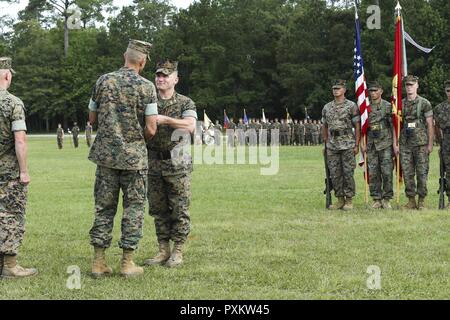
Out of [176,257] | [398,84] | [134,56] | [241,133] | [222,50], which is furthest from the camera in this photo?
[222,50]

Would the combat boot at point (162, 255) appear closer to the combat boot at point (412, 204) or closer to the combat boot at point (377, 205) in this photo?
the combat boot at point (377, 205)

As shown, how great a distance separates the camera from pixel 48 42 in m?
74.9

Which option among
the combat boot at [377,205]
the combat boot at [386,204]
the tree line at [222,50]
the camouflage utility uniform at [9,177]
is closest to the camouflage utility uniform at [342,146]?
the combat boot at [377,205]

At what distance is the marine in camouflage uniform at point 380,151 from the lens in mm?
10141

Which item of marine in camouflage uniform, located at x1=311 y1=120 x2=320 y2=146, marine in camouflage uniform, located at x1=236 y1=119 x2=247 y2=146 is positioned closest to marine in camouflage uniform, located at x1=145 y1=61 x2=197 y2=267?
marine in camouflage uniform, located at x1=311 y1=120 x2=320 y2=146

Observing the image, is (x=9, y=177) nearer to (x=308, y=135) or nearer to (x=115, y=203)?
(x=115, y=203)

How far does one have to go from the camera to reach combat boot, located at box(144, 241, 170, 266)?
6312 mm

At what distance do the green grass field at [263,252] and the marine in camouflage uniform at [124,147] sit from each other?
1.38 ft

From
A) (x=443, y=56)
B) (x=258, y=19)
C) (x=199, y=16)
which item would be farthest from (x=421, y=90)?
(x=199, y=16)

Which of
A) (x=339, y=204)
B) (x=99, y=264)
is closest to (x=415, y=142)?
(x=339, y=204)

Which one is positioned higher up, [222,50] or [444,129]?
[222,50]

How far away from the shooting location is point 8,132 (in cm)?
579

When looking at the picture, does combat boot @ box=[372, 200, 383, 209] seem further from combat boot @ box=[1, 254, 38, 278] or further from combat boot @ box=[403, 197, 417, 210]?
combat boot @ box=[1, 254, 38, 278]

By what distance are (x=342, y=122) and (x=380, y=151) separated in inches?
32.1
